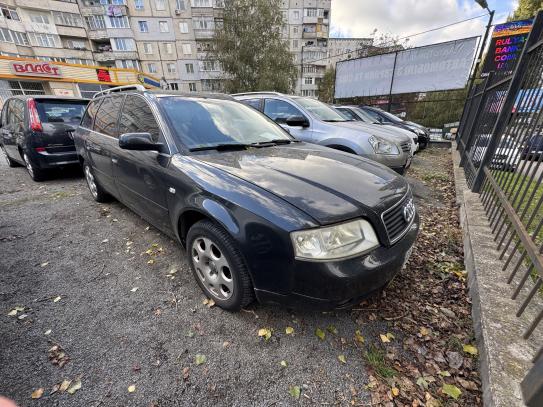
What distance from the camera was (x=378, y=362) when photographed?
5.65ft

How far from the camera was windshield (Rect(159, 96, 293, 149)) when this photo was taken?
7.88 feet

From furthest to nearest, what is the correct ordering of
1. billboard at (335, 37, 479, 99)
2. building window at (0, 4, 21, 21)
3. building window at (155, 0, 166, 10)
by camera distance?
building window at (155, 0, 166, 10) < building window at (0, 4, 21, 21) < billboard at (335, 37, 479, 99)

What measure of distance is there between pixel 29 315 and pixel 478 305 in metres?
3.72

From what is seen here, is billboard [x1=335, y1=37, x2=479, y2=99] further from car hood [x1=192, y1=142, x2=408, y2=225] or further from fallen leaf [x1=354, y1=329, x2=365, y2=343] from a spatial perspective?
fallen leaf [x1=354, y1=329, x2=365, y2=343]

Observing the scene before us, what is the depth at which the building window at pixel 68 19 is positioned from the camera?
3092 cm

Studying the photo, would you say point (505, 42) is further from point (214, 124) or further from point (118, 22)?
point (118, 22)

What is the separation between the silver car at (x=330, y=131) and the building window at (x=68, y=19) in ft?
138

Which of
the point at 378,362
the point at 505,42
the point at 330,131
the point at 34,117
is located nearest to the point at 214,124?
the point at 378,362

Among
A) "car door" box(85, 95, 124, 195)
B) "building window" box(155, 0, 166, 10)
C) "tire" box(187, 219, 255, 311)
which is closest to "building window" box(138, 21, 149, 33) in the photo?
"building window" box(155, 0, 166, 10)

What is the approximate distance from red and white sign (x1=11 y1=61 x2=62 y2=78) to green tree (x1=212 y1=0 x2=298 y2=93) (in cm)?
1369

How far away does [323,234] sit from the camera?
152cm

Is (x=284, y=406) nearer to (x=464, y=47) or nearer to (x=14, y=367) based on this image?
(x=14, y=367)

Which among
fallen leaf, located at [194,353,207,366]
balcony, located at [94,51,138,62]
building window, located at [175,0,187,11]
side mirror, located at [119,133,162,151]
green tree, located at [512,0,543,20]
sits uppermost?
building window, located at [175,0,187,11]

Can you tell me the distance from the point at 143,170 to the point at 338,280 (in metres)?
2.23
